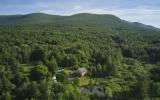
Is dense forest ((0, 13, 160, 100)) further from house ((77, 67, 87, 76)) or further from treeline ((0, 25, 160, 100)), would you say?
house ((77, 67, 87, 76))

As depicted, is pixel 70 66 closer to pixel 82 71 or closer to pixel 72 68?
pixel 72 68

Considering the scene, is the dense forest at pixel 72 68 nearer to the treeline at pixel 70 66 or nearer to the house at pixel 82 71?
the treeline at pixel 70 66

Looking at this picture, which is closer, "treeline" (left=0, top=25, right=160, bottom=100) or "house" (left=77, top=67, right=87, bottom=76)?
"treeline" (left=0, top=25, right=160, bottom=100)

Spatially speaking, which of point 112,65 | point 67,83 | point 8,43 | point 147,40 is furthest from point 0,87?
point 147,40

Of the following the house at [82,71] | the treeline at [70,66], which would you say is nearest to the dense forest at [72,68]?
the treeline at [70,66]

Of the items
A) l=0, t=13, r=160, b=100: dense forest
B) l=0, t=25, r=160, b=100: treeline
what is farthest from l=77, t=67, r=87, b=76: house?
l=0, t=25, r=160, b=100: treeline

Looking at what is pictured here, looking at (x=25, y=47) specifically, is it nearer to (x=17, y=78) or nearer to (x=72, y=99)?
(x=17, y=78)

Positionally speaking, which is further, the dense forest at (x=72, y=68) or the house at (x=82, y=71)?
the house at (x=82, y=71)

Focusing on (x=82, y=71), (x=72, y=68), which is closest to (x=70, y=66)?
(x=72, y=68)
